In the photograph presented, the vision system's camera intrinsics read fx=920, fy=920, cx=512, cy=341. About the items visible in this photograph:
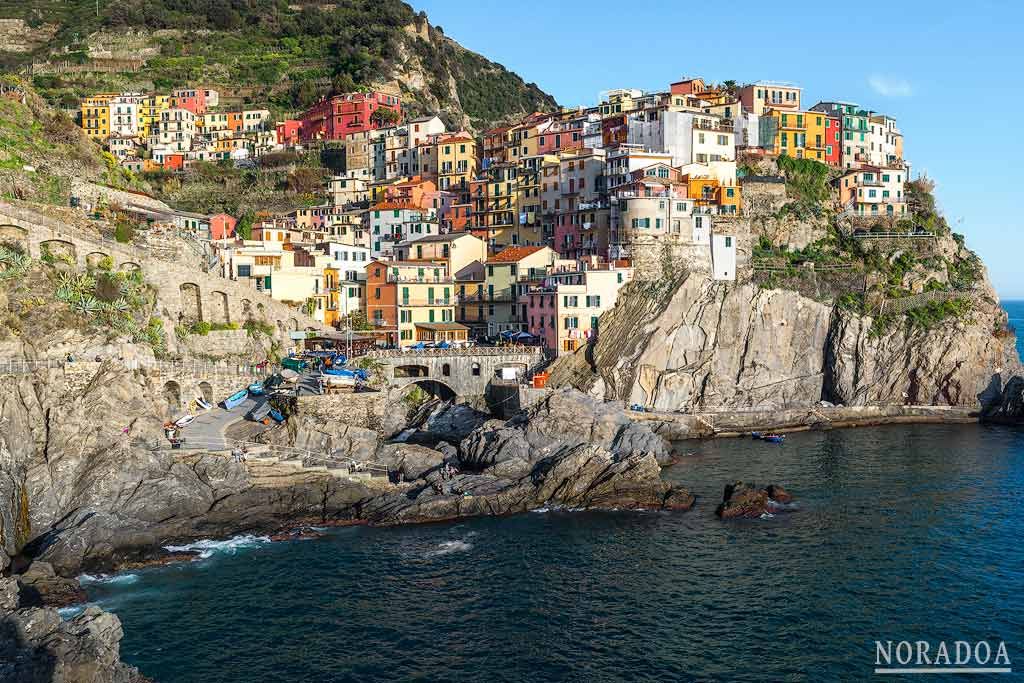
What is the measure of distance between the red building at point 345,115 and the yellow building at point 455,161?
20558 mm

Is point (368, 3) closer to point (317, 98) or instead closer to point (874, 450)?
point (317, 98)

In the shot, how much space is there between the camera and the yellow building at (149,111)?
127 metres

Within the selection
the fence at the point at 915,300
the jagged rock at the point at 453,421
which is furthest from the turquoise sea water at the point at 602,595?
the fence at the point at 915,300

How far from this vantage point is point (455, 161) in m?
102

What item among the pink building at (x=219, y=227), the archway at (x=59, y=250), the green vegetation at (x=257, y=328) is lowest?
the green vegetation at (x=257, y=328)

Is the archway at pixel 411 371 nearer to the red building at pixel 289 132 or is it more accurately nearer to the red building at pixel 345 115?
the red building at pixel 345 115

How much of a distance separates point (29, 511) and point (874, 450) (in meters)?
51.7

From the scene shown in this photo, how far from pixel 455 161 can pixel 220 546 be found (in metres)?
65.5

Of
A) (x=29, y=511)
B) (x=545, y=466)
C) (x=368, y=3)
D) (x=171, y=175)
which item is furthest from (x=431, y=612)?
(x=368, y=3)

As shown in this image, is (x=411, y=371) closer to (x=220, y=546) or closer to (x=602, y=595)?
(x=220, y=546)

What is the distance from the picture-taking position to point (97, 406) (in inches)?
1984

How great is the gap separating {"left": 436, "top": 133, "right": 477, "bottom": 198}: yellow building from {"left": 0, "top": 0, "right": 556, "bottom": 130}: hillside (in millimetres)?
29794

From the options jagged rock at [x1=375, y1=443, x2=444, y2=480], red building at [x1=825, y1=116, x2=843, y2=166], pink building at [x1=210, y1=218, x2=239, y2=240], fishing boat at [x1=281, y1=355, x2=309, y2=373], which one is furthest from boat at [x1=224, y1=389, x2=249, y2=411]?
red building at [x1=825, y1=116, x2=843, y2=166]

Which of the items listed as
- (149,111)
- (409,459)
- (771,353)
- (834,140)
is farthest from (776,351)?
(149,111)
